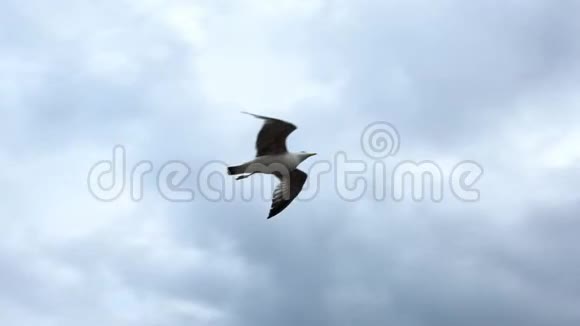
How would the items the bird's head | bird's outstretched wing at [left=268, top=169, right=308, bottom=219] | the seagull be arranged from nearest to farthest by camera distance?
the seagull, the bird's head, bird's outstretched wing at [left=268, top=169, right=308, bottom=219]

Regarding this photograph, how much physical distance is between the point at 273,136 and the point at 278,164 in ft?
4.10

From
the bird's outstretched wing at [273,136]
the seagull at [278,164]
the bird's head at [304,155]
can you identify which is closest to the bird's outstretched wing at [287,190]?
the seagull at [278,164]

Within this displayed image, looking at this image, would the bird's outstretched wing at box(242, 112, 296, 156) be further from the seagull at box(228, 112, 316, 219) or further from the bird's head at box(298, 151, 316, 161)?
the bird's head at box(298, 151, 316, 161)

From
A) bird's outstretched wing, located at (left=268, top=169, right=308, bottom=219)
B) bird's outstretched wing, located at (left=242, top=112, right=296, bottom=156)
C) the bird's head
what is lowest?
bird's outstretched wing, located at (left=268, top=169, right=308, bottom=219)

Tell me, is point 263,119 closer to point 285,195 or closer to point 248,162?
point 248,162

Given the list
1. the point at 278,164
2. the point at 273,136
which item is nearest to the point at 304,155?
the point at 278,164

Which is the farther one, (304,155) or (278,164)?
(304,155)

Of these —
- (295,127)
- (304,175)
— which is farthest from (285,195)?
(295,127)

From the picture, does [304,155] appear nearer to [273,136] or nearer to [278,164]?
[278,164]

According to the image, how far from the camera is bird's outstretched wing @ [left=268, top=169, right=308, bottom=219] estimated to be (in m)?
31.9

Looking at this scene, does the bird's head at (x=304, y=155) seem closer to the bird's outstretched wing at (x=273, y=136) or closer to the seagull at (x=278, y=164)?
the seagull at (x=278, y=164)

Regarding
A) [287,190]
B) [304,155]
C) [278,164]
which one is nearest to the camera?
[278,164]

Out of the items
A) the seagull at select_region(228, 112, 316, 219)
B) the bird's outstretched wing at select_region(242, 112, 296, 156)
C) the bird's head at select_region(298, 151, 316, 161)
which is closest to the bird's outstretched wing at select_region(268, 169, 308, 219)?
the seagull at select_region(228, 112, 316, 219)

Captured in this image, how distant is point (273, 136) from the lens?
29.8 m
